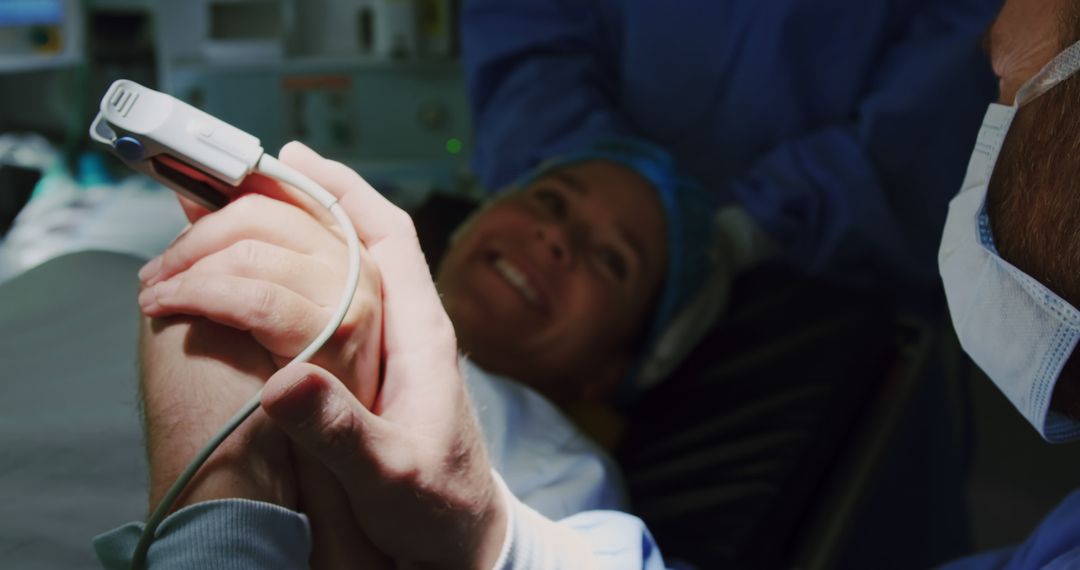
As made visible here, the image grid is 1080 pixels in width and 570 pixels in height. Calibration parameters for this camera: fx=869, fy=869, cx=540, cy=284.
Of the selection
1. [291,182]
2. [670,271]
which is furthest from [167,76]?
[291,182]

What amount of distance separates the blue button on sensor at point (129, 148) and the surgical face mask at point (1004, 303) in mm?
664

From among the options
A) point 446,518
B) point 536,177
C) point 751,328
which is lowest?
point 751,328

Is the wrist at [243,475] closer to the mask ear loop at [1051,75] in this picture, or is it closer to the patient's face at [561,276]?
the mask ear loop at [1051,75]

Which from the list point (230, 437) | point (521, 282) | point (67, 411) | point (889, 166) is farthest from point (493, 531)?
point (889, 166)

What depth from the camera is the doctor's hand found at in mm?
603

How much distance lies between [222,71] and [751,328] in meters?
1.53

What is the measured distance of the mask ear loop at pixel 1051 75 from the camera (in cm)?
65

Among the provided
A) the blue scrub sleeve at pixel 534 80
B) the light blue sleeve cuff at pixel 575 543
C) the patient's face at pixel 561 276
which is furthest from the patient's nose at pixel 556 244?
the light blue sleeve cuff at pixel 575 543

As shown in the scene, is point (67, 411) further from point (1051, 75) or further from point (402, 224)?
point (1051, 75)

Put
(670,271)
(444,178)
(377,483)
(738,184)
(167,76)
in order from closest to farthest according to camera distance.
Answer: (377,483), (670,271), (738,184), (167,76), (444,178)

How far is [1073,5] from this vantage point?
2.17 feet

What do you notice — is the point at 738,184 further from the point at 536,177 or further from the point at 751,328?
the point at 536,177

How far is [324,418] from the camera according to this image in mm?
536

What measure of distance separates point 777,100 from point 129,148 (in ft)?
4.87
